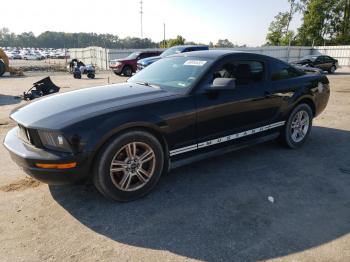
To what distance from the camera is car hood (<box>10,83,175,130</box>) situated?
3.07 meters

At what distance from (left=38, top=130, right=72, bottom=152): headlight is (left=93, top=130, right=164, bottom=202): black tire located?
1.10 ft

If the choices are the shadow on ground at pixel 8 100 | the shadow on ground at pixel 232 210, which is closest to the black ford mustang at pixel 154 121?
the shadow on ground at pixel 232 210

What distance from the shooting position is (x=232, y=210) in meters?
3.24

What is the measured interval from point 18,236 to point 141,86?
7.29ft

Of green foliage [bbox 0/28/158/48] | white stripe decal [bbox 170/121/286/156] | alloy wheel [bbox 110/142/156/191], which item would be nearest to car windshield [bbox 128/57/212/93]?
white stripe decal [bbox 170/121/286/156]

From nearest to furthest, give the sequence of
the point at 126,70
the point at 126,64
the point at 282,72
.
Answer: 1. the point at 282,72
2. the point at 126,64
3. the point at 126,70

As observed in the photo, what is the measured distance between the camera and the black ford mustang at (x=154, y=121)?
2.97 metres

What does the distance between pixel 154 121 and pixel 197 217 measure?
3.60ft

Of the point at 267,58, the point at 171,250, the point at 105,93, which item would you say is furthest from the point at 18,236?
the point at 267,58

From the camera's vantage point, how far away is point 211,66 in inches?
155

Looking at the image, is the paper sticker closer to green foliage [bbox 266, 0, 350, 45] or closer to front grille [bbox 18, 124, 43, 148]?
front grille [bbox 18, 124, 43, 148]

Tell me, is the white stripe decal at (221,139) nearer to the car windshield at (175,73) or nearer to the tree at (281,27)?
the car windshield at (175,73)

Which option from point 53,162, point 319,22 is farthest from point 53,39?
point 53,162

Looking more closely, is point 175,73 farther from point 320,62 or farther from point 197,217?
point 320,62
